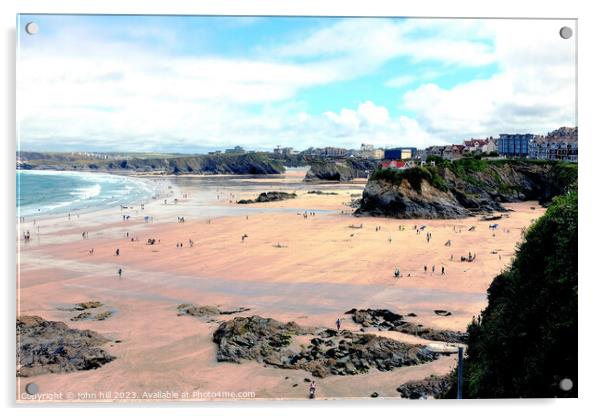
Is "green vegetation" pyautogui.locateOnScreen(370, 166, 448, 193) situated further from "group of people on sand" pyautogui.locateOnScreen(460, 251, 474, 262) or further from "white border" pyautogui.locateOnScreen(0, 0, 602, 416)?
"white border" pyautogui.locateOnScreen(0, 0, 602, 416)

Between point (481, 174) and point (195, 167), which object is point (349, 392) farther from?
point (195, 167)

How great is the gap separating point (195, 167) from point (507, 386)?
105450mm

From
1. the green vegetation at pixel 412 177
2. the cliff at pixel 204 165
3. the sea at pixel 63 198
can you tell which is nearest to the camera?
the sea at pixel 63 198

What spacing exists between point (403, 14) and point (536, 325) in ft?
18.7

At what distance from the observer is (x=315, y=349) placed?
12266 mm

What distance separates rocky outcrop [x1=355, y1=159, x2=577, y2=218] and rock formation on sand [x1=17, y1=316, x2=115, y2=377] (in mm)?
28559

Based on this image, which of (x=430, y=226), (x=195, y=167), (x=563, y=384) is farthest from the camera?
(x=195, y=167)

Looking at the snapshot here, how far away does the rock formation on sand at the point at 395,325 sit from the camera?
1323cm

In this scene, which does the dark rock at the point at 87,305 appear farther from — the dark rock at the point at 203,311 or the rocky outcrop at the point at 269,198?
the rocky outcrop at the point at 269,198

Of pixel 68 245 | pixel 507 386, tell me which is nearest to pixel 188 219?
pixel 68 245

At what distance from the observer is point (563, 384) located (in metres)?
7.36

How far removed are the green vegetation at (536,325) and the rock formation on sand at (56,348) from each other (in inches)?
342

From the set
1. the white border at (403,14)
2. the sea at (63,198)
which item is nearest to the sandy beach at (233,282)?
the white border at (403,14)

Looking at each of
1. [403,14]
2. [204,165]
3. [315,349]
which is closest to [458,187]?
[315,349]
